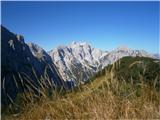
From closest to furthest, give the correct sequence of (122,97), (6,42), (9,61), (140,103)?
(140,103) → (122,97) → (9,61) → (6,42)

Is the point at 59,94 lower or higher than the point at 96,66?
lower

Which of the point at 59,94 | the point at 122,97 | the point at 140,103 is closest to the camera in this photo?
the point at 140,103

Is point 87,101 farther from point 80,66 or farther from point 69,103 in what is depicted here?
point 80,66

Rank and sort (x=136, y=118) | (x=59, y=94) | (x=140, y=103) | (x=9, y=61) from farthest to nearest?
(x=9, y=61)
(x=59, y=94)
(x=140, y=103)
(x=136, y=118)

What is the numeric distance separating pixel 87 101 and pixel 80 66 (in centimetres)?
106

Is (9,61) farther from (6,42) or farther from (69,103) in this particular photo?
(69,103)

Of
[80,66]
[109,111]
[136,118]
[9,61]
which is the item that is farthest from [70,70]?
[9,61]

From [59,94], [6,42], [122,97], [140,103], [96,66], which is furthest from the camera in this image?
[6,42]

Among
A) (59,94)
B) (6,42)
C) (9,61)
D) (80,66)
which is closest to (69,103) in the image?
(59,94)

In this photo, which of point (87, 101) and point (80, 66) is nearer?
point (87, 101)

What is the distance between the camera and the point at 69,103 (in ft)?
16.6

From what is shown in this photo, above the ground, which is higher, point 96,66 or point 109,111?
point 96,66

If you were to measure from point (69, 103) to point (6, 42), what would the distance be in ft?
644

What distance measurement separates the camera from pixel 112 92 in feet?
17.0
